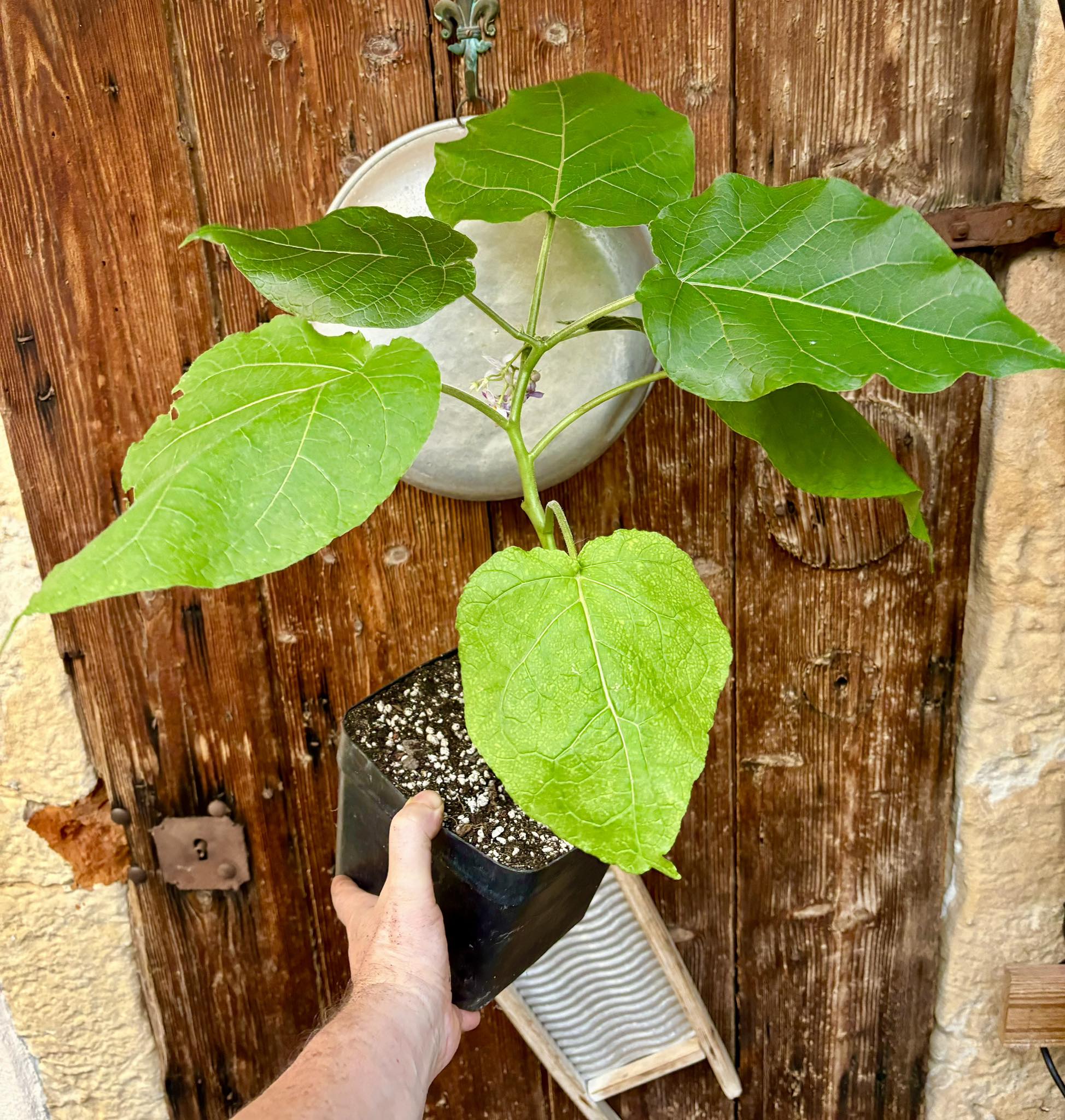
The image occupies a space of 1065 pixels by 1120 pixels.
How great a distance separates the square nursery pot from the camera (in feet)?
2.16

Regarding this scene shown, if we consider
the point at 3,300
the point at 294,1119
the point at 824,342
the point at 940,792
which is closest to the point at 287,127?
the point at 3,300

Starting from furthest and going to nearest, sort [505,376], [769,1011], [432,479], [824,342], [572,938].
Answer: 1. [769,1011]
2. [572,938]
3. [432,479]
4. [505,376]
5. [824,342]

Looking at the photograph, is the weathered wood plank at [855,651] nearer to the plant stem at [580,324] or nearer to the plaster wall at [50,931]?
the plant stem at [580,324]

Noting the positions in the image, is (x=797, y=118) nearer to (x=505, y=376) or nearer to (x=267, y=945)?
(x=505, y=376)

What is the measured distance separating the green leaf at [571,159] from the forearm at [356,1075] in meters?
0.61

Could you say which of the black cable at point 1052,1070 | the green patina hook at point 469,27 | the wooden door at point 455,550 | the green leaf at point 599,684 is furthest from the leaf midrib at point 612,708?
the black cable at point 1052,1070

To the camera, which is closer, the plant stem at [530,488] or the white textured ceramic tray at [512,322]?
the plant stem at [530,488]

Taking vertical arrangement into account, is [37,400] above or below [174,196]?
below

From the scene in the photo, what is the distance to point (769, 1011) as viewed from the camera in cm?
112

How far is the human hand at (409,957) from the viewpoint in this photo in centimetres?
65

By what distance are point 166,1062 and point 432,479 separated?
0.89 meters

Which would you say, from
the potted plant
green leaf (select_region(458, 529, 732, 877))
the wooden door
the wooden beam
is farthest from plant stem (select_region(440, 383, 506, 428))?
the wooden beam

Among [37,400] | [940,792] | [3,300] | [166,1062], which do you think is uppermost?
[3,300]

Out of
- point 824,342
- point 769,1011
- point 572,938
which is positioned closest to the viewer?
point 824,342
